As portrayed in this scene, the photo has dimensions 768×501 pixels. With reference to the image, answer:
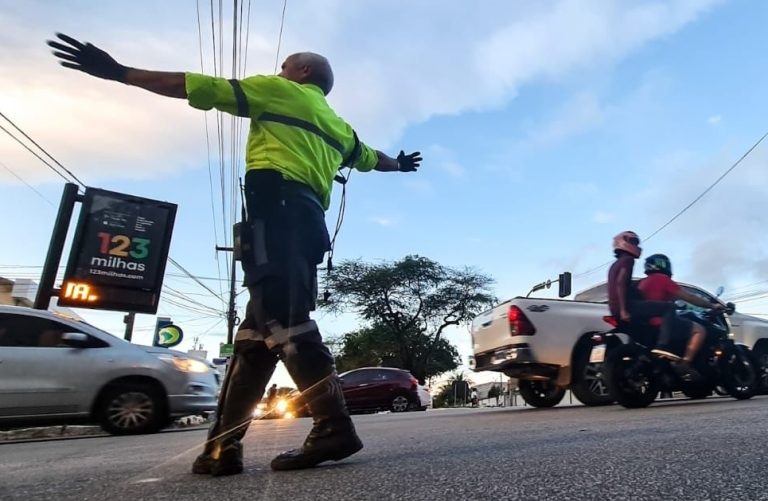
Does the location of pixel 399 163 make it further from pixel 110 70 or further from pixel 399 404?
pixel 399 404

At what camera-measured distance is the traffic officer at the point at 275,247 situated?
238 centimetres

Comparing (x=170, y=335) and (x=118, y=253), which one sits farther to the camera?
(x=170, y=335)

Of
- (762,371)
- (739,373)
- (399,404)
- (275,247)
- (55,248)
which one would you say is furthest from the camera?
(399,404)

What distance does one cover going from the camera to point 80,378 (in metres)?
7.15

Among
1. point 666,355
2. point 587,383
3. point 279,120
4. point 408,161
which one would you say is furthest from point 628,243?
point 279,120

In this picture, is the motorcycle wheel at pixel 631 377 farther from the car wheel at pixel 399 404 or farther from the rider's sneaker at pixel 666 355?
the car wheel at pixel 399 404

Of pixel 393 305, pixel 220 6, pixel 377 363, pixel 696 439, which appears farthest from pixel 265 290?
pixel 377 363

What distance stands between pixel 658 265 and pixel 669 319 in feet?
2.07

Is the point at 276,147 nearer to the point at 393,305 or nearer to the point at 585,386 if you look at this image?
the point at 585,386

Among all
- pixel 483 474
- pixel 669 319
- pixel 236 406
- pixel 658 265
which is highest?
pixel 658 265

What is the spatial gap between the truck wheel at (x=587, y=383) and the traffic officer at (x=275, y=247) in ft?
18.0

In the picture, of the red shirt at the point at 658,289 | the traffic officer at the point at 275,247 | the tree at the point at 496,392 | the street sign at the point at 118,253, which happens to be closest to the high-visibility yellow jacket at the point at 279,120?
the traffic officer at the point at 275,247

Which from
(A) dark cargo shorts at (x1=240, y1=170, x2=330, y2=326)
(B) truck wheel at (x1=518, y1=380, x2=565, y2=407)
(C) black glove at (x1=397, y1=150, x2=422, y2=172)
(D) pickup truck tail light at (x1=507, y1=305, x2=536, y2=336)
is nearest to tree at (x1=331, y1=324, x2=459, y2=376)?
(B) truck wheel at (x1=518, y1=380, x2=565, y2=407)

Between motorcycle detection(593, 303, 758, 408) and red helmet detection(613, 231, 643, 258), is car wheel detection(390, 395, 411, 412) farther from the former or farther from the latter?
red helmet detection(613, 231, 643, 258)
